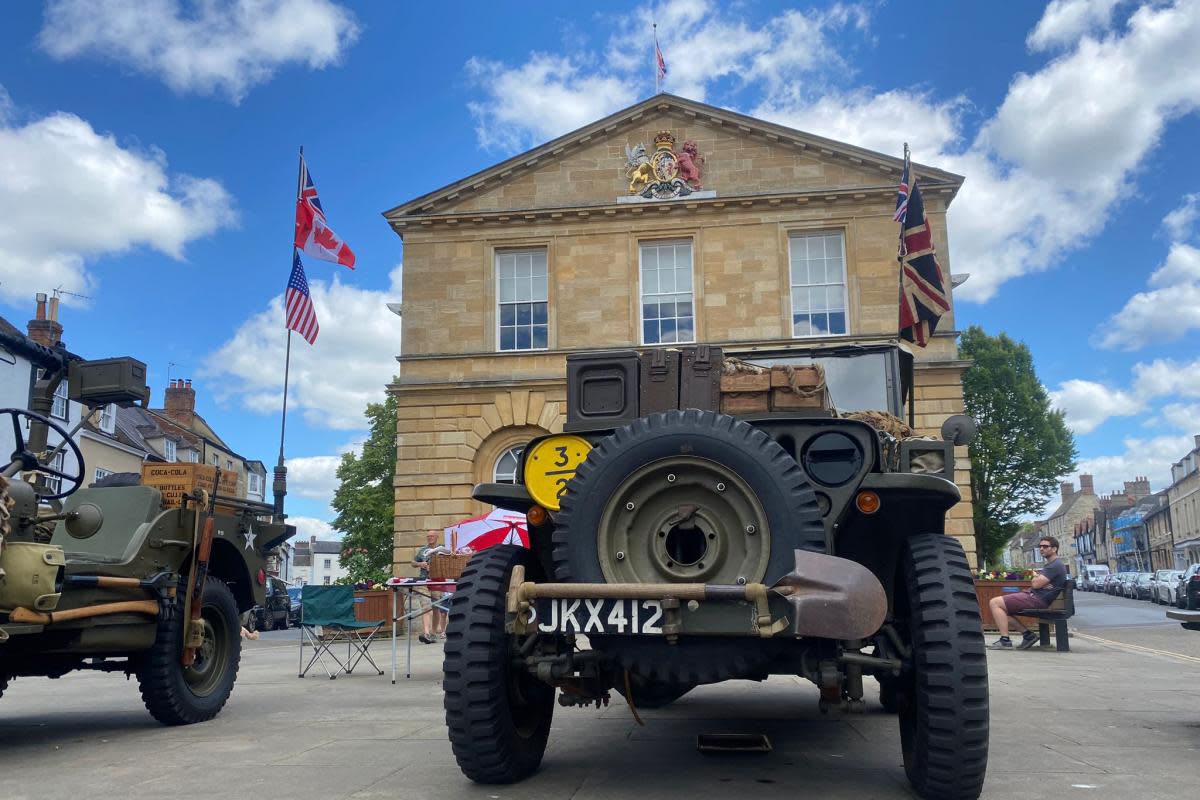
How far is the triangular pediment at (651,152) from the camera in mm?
22984

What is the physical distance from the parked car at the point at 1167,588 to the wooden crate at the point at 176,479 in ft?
117

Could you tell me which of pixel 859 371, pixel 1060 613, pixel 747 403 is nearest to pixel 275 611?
pixel 1060 613

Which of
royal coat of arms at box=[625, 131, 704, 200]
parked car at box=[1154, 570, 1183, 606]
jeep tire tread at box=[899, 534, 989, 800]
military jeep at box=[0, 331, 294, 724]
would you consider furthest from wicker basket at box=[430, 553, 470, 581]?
parked car at box=[1154, 570, 1183, 606]

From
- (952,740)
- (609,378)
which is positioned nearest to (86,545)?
(609,378)

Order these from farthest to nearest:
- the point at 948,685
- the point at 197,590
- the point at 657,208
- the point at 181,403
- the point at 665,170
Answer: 1. the point at 181,403
2. the point at 665,170
3. the point at 657,208
4. the point at 197,590
5. the point at 948,685

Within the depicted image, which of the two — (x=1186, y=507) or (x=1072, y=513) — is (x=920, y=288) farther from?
(x=1072, y=513)

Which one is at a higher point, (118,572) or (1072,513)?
(1072,513)

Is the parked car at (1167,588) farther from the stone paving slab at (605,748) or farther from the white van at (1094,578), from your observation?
the stone paving slab at (605,748)

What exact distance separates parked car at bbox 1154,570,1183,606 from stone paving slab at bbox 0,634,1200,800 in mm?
30891

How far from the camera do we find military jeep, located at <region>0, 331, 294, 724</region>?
547cm

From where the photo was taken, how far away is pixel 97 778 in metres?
4.91

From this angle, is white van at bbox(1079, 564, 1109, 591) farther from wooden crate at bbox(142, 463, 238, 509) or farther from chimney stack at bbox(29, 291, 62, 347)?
wooden crate at bbox(142, 463, 238, 509)

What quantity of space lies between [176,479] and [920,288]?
11603mm

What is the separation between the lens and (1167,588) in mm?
36312
